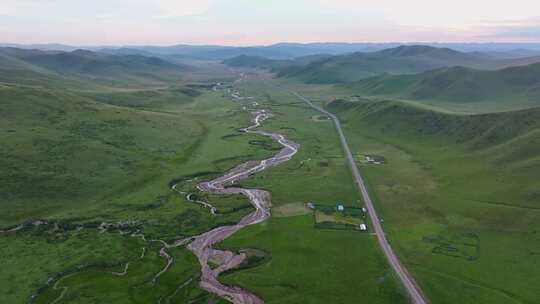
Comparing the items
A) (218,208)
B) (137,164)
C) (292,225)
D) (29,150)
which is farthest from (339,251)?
(29,150)

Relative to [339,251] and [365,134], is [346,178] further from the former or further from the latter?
[365,134]

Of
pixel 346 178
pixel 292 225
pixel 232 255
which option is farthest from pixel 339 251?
pixel 346 178

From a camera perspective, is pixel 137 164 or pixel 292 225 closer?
pixel 292 225

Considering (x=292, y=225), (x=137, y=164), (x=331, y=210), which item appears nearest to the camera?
(x=292, y=225)

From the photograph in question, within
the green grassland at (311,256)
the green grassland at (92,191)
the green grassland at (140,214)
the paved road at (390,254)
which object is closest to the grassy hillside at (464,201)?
the paved road at (390,254)

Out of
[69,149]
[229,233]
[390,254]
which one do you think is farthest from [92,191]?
[390,254]

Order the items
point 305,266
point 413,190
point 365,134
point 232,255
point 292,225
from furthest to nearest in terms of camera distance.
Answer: point 365,134 → point 413,190 → point 292,225 → point 232,255 → point 305,266

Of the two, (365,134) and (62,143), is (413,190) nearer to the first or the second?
(365,134)

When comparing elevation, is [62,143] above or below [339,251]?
above
